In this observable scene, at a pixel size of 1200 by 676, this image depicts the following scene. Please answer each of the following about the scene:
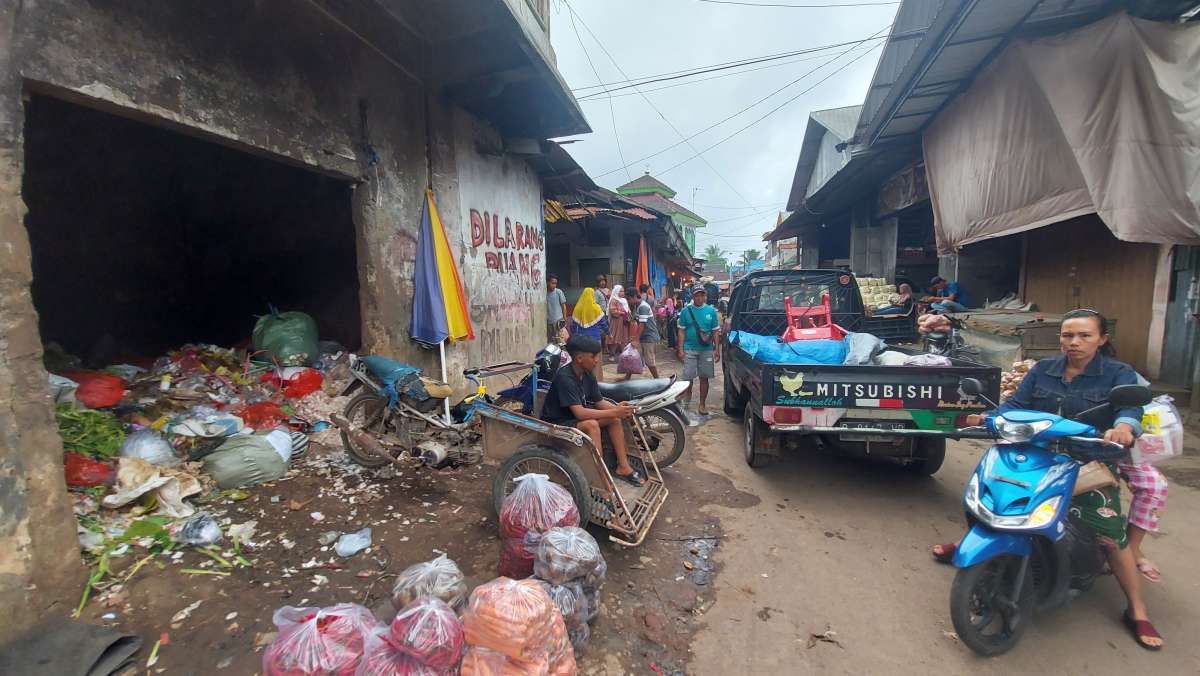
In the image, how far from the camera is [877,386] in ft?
12.5

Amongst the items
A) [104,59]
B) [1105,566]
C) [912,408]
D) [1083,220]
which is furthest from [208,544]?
[1083,220]

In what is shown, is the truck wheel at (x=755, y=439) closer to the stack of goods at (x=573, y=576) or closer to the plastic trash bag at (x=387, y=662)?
the stack of goods at (x=573, y=576)

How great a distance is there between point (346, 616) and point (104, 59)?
3413mm

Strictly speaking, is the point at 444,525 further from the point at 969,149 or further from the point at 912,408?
the point at 969,149

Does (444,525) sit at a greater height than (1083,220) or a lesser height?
lesser

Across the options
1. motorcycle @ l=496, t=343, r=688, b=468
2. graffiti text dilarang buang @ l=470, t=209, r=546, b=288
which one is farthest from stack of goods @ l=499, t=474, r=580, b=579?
graffiti text dilarang buang @ l=470, t=209, r=546, b=288

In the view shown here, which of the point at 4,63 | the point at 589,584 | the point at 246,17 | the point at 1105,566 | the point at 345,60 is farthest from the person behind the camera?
the point at 345,60

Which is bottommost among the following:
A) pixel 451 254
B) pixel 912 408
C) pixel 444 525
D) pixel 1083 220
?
pixel 444 525

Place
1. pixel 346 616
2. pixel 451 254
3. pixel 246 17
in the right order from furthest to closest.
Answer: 1. pixel 451 254
2. pixel 246 17
3. pixel 346 616

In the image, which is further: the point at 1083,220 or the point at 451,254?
the point at 1083,220

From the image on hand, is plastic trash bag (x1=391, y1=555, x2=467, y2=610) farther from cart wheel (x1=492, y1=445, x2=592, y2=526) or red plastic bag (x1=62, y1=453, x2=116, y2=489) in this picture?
red plastic bag (x1=62, y1=453, x2=116, y2=489)

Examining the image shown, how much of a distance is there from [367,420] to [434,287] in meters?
1.81

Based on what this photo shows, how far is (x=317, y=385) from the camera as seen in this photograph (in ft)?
17.6

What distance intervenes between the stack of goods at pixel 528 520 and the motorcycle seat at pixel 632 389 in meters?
1.81
